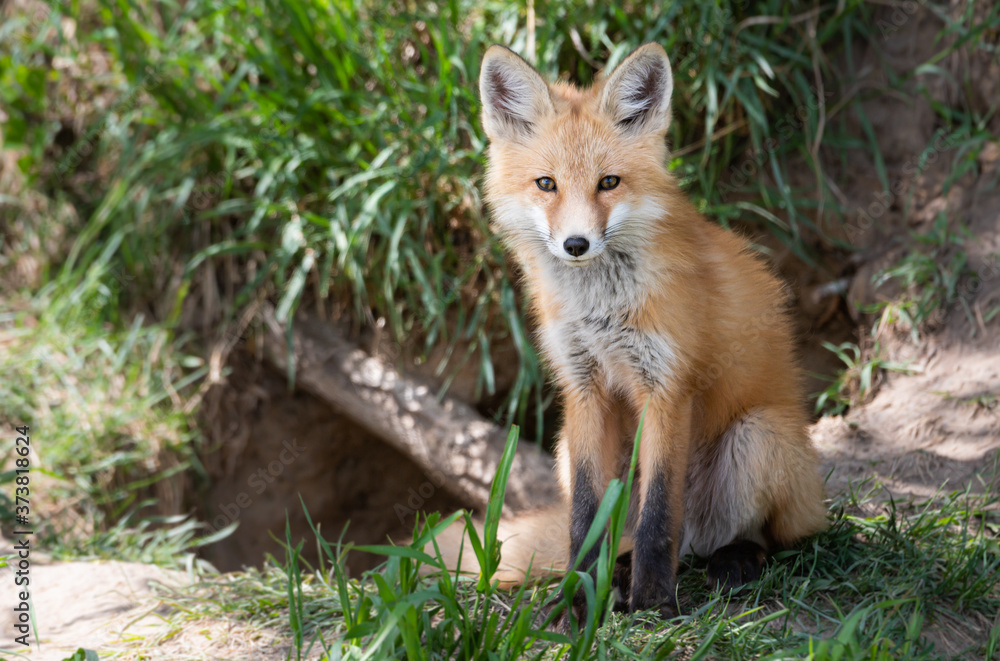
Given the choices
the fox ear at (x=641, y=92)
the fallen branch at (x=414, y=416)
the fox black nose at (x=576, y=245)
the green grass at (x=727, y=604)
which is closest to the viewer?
the green grass at (x=727, y=604)

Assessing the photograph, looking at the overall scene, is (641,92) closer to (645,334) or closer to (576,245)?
(576,245)

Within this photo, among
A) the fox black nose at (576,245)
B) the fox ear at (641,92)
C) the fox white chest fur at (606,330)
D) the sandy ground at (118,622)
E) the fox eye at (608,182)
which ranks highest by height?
the fox ear at (641,92)

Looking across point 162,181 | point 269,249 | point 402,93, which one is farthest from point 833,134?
point 162,181

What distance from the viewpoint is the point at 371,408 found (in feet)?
12.8

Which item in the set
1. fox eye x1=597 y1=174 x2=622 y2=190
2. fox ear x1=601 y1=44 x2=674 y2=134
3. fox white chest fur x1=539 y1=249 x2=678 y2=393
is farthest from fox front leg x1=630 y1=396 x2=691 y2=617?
fox ear x1=601 y1=44 x2=674 y2=134

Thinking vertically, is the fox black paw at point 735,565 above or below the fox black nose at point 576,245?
below

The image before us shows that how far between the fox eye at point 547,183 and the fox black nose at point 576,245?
236mm

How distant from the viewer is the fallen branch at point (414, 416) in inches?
149

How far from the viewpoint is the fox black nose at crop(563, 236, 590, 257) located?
1.98 m

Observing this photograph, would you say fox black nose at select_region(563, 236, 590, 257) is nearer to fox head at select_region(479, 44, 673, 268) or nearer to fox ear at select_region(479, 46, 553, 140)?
fox head at select_region(479, 44, 673, 268)

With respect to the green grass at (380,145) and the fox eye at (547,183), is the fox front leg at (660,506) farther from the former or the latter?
the green grass at (380,145)

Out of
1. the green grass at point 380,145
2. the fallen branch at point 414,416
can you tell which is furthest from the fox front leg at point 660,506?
the fallen branch at point 414,416

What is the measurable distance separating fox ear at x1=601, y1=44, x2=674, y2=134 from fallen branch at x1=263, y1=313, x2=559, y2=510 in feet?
6.50

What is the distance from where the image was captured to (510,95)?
7.70 ft
